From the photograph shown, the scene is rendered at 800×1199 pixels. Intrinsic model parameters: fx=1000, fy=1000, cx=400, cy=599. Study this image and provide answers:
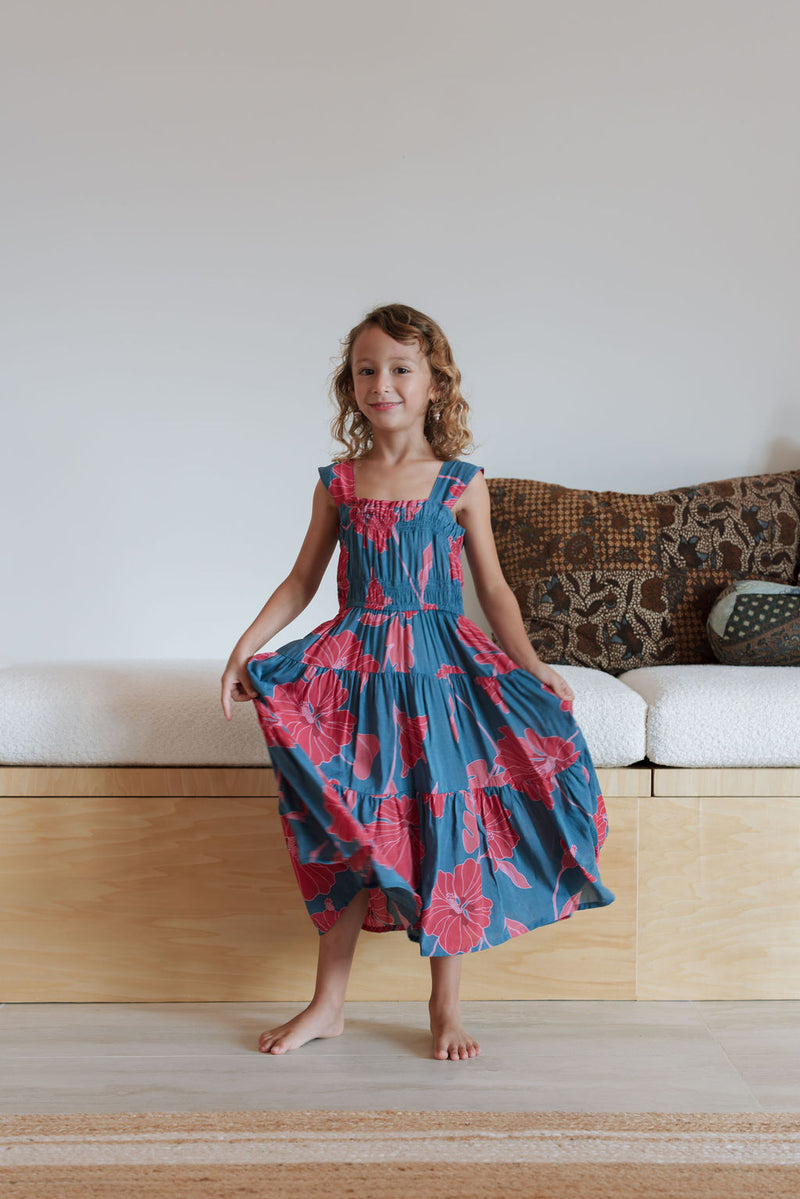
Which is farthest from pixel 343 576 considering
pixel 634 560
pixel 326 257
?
pixel 326 257

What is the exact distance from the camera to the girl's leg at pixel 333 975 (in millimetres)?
1245

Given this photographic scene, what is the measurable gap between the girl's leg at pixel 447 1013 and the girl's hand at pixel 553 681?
35 centimetres

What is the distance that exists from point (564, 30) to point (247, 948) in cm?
185

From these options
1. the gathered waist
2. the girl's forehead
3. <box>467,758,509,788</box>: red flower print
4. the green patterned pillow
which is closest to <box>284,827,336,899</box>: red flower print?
<box>467,758,509,788</box>: red flower print

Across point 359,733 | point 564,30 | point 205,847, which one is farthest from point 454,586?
point 564,30

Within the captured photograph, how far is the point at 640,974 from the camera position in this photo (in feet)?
4.48

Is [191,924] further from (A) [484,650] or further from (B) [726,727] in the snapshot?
(B) [726,727]

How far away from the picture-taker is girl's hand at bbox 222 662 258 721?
1.27 meters

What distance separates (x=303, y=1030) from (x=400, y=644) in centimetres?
49

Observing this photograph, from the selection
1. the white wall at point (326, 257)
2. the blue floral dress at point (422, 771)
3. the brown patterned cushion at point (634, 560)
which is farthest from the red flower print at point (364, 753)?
the white wall at point (326, 257)

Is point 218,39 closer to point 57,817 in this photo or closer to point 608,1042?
point 57,817

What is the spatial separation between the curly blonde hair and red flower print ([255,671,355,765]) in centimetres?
37

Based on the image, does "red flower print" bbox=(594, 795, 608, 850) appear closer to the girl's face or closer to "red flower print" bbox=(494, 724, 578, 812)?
"red flower print" bbox=(494, 724, 578, 812)

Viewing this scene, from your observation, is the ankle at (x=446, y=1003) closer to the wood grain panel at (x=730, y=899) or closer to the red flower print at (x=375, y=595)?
the wood grain panel at (x=730, y=899)
